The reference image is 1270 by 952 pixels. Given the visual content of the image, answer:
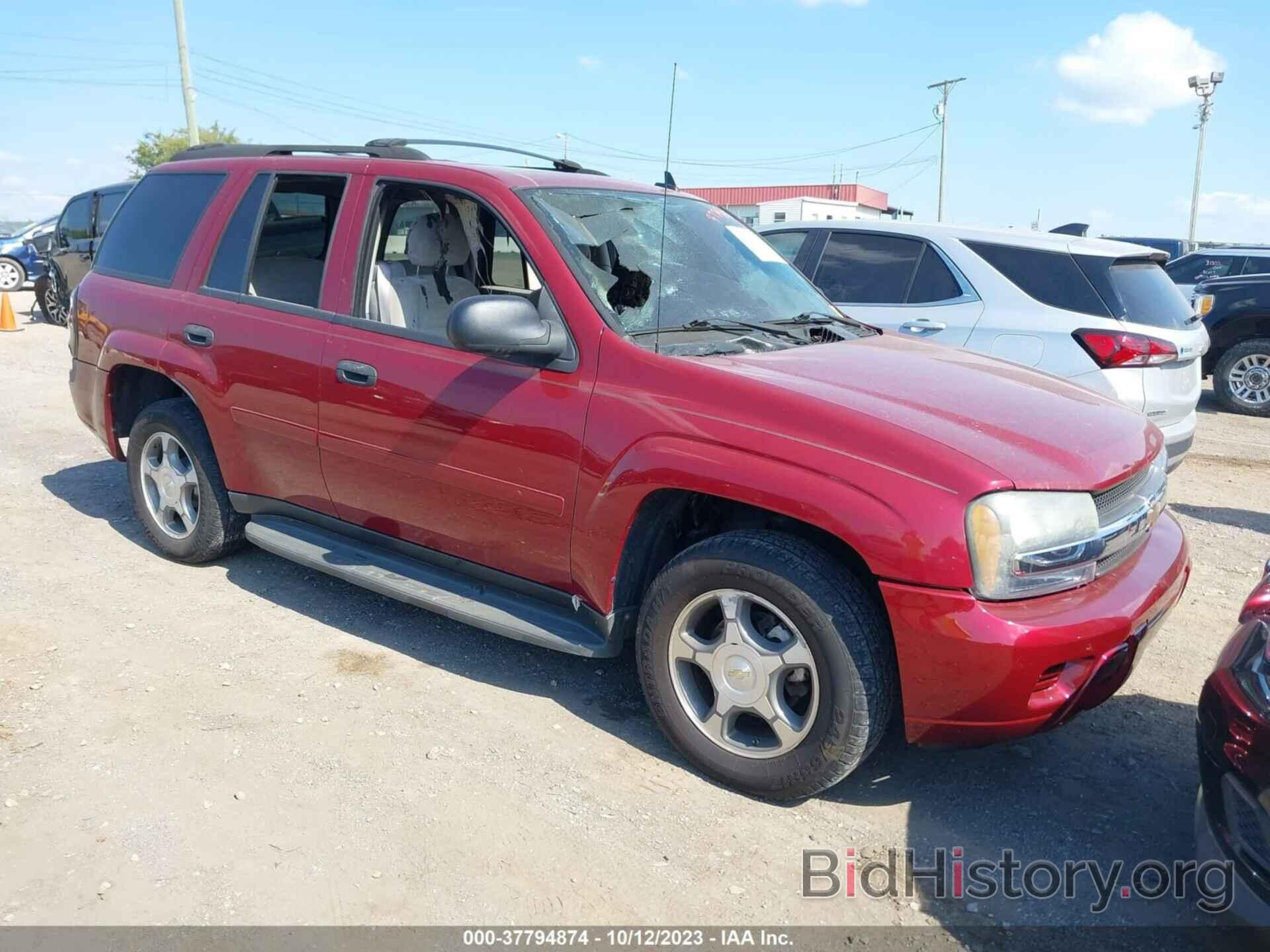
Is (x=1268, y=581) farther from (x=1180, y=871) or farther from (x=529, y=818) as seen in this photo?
(x=529, y=818)

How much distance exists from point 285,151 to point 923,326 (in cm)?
382

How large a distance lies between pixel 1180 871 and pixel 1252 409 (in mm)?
9331

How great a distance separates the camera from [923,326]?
248 inches

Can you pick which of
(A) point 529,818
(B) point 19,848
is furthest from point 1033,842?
(B) point 19,848

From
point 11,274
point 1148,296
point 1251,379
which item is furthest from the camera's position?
point 11,274

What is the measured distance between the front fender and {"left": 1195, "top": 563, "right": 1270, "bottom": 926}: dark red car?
0.68m

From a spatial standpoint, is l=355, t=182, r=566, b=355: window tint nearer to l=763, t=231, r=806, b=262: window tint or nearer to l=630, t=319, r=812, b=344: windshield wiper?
l=630, t=319, r=812, b=344: windshield wiper

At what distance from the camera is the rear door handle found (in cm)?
455

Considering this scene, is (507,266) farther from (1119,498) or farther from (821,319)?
(1119,498)

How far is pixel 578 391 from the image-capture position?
3.40m

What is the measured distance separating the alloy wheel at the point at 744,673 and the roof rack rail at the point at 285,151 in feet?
7.94

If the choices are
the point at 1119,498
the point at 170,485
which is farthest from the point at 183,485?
the point at 1119,498

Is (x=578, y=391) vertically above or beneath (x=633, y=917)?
above

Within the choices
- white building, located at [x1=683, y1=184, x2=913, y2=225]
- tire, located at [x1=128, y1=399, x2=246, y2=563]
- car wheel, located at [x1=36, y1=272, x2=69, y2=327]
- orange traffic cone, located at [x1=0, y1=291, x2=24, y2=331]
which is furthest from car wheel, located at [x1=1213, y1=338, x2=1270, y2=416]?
white building, located at [x1=683, y1=184, x2=913, y2=225]
